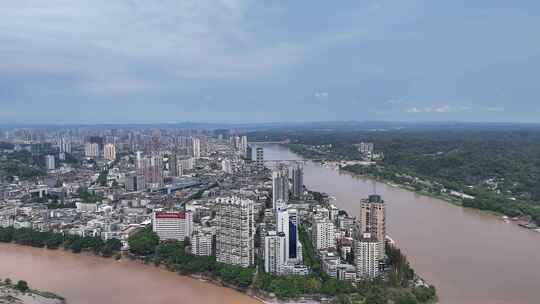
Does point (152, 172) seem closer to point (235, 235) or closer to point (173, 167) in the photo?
point (173, 167)

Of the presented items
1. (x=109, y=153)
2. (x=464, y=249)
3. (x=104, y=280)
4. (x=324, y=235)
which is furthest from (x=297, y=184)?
(x=109, y=153)

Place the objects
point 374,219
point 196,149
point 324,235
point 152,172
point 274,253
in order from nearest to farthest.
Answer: point 274,253 < point 374,219 < point 324,235 < point 152,172 < point 196,149

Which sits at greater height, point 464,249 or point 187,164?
point 187,164

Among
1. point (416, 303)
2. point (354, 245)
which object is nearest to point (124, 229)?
point (354, 245)

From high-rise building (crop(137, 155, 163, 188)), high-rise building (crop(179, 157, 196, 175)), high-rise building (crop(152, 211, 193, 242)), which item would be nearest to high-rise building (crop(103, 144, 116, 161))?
high-rise building (crop(179, 157, 196, 175))

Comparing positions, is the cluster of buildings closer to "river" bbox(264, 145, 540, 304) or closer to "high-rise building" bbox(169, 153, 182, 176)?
"high-rise building" bbox(169, 153, 182, 176)

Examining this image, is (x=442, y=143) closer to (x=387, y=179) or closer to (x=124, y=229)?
(x=387, y=179)

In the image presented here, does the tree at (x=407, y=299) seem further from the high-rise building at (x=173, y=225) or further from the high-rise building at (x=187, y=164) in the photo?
the high-rise building at (x=187, y=164)
